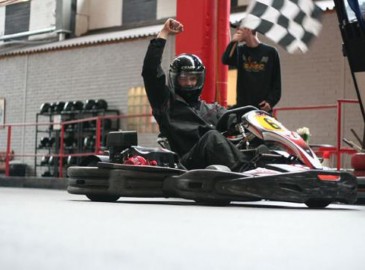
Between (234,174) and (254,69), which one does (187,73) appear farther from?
(234,174)

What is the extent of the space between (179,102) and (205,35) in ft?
4.67

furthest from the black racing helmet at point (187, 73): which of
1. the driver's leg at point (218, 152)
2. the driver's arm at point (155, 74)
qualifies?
the driver's leg at point (218, 152)

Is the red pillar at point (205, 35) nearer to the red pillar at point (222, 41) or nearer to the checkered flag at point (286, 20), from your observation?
the red pillar at point (222, 41)

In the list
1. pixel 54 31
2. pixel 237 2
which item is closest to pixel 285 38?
Result: pixel 237 2

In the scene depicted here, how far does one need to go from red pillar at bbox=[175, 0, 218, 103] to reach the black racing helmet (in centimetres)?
118

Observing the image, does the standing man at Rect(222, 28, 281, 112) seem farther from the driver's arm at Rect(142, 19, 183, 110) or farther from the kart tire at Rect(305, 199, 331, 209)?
the kart tire at Rect(305, 199, 331, 209)

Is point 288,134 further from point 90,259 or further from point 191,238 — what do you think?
point 90,259

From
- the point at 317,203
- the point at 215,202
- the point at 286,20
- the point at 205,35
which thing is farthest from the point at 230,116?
the point at 205,35

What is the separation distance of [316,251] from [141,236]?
51cm

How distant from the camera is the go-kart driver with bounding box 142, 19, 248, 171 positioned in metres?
3.98

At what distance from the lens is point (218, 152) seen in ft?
12.1

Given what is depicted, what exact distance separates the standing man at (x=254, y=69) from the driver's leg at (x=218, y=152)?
2.82 feet

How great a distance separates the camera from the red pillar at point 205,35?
536 centimetres

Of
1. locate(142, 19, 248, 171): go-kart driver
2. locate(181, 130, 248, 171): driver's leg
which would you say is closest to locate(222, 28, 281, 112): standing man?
locate(142, 19, 248, 171): go-kart driver
